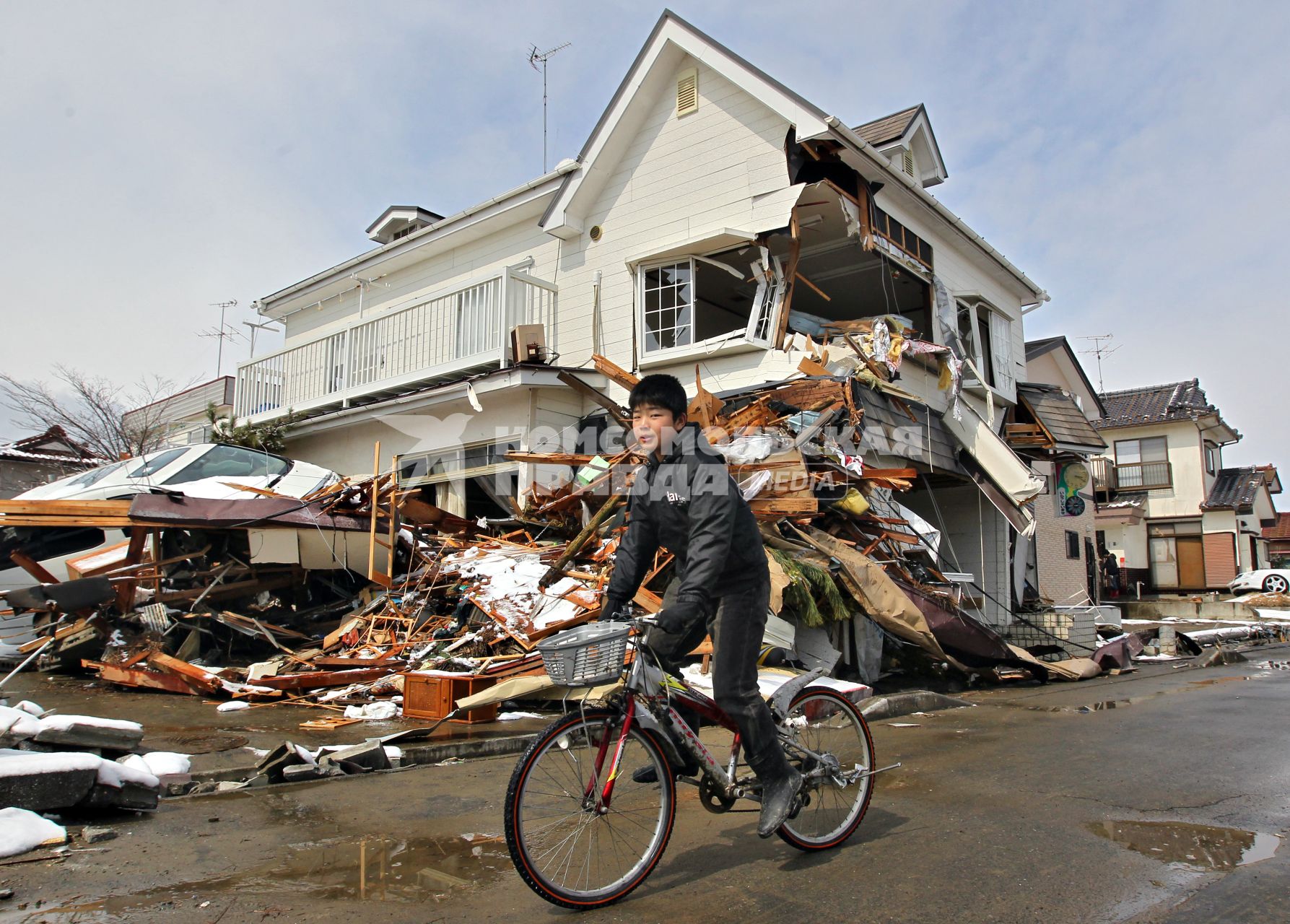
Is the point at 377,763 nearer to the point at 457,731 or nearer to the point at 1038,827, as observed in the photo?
the point at 457,731

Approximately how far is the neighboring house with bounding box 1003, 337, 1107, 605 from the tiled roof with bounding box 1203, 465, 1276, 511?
15203 millimetres

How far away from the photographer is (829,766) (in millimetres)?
3633

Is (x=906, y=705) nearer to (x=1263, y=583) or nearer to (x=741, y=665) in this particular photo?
(x=741, y=665)

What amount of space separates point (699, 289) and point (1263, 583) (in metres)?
26.7

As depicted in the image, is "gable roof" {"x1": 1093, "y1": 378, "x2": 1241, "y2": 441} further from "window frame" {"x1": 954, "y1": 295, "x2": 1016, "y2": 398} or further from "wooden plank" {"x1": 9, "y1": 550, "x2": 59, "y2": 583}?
"wooden plank" {"x1": 9, "y1": 550, "x2": 59, "y2": 583}

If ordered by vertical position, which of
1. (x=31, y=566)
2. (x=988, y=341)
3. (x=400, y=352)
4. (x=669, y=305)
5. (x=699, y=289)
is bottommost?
(x=31, y=566)

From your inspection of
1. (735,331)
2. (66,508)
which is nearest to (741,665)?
(66,508)

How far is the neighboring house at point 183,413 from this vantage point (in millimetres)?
20891

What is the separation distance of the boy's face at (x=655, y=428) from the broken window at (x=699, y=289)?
25.9 ft

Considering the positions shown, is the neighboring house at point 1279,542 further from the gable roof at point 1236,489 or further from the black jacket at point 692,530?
the black jacket at point 692,530

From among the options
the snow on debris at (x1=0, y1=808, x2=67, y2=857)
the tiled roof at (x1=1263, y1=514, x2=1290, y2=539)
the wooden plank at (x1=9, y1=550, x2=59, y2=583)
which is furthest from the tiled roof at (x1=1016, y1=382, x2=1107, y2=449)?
the tiled roof at (x1=1263, y1=514, x2=1290, y2=539)

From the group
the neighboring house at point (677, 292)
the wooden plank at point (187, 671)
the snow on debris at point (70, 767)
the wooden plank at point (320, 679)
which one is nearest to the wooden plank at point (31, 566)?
the wooden plank at point (187, 671)

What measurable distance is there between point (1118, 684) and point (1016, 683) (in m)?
1.18

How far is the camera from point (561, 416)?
12.9m
